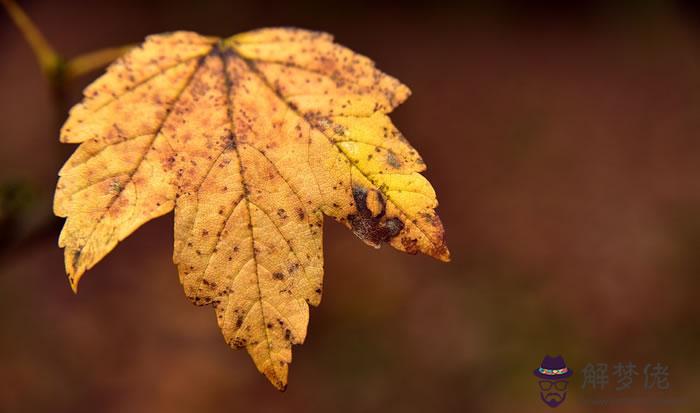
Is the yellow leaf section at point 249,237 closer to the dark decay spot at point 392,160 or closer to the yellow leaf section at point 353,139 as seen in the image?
the yellow leaf section at point 353,139

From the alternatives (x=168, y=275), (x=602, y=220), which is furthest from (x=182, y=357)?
(x=602, y=220)

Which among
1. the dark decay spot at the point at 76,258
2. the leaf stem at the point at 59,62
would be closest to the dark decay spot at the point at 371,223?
the dark decay spot at the point at 76,258

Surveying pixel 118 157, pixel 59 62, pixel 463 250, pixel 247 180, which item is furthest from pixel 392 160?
pixel 463 250

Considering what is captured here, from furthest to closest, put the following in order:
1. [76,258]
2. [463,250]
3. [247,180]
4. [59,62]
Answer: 1. [463,250]
2. [59,62]
3. [247,180]
4. [76,258]

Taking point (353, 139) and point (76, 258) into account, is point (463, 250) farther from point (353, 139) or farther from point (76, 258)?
point (76, 258)

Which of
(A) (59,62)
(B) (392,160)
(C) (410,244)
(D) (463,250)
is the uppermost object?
(A) (59,62)

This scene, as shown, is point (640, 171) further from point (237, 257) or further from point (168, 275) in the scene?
point (237, 257)

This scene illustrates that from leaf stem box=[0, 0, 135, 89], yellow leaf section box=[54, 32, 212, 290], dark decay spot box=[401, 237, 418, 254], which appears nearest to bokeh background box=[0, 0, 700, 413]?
leaf stem box=[0, 0, 135, 89]

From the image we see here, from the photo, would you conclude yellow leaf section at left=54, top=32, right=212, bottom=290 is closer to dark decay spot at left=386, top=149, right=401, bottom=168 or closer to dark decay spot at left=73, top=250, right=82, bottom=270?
dark decay spot at left=73, top=250, right=82, bottom=270
